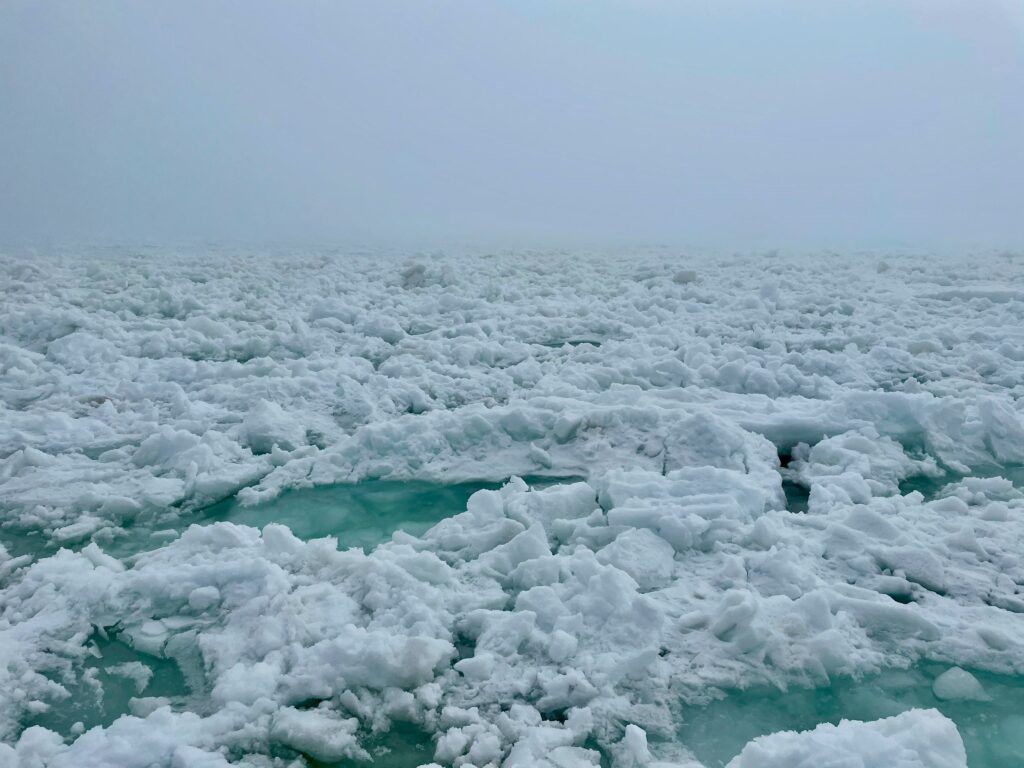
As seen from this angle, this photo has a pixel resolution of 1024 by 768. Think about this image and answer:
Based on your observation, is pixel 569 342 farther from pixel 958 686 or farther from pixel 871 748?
pixel 871 748

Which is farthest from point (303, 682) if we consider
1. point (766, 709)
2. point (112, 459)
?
point (112, 459)

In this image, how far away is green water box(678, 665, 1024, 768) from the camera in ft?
6.70

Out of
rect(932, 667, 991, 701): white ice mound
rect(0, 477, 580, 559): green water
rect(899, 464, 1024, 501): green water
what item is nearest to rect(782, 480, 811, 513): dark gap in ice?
rect(899, 464, 1024, 501): green water

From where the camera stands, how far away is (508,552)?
290cm

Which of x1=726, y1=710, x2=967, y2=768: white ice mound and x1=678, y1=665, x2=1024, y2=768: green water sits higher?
x1=726, y1=710, x2=967, y2=768: white ice mound

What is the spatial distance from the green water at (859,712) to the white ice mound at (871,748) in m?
0.30

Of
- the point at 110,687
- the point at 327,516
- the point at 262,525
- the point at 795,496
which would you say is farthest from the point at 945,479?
the point at 110,687

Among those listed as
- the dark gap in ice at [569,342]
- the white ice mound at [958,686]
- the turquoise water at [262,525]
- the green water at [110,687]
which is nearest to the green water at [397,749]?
the turquoise water at [262,525]

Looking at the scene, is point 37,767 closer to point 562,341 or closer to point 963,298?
point 562,341

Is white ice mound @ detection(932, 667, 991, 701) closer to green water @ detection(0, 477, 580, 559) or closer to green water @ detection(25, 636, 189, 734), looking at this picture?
green water @ detection(0, 477, 580, 559)

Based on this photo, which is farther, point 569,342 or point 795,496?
point 569,342

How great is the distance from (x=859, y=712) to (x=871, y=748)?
20.0 inches

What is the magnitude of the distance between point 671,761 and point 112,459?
133 inches

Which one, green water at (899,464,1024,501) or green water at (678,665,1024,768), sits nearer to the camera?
green water at (678,665,1024,768)
